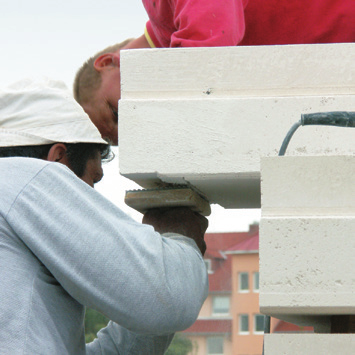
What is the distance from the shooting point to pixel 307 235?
186 centimetres

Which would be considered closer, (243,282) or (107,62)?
(107,62)

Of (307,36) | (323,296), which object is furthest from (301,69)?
(323,296)

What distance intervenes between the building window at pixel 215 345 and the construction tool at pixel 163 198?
2043 inches

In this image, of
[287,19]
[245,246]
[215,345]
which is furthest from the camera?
[215,345]

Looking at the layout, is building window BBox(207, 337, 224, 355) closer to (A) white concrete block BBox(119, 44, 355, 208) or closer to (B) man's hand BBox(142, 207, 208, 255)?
(B) man's hand BBox(142, 207, 208, 255)

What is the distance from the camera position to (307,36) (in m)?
2.54

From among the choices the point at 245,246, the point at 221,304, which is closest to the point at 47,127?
the point at 245,246

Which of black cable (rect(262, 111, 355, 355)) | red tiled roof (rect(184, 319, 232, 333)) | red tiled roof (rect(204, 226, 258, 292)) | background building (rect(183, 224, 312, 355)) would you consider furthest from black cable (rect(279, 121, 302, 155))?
red tiled roof (rect(184, 319, 232, 333))

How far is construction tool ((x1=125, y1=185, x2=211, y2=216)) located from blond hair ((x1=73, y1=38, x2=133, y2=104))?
110 cm

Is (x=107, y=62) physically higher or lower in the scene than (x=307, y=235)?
higher

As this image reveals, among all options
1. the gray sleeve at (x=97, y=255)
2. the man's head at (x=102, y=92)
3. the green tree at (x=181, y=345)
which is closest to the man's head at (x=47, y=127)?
the gray sleeve at (x=97, y=255)

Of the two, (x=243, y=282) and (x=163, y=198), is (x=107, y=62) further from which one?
(x=243, y=282)

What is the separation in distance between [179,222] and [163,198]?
9cm

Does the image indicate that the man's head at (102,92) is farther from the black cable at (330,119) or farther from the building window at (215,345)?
the building window at (215,345)
